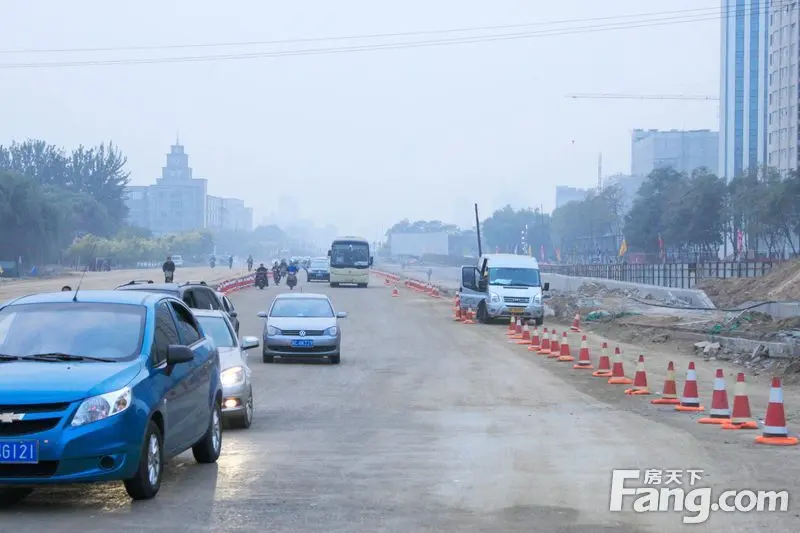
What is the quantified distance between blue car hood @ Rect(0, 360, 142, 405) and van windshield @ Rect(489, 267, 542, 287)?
3445 centimetres

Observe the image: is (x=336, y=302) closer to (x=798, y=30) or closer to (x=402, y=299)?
(x=402, y=299)

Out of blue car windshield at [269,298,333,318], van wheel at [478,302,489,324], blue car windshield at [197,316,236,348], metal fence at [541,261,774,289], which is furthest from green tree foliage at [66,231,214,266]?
A: blue car windshield at [197,316,236,348]

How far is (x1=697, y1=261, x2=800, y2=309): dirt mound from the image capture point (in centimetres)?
4884

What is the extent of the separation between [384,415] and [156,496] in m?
6.91

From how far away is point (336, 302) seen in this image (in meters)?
56.8

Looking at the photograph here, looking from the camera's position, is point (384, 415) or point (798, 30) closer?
point (384, 415)

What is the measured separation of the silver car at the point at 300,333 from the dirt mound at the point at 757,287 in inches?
1037

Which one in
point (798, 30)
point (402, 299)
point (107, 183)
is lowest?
point (402, 299)

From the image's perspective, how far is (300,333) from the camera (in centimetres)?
2542

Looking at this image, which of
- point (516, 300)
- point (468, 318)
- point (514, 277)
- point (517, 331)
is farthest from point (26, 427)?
point (468, 318)

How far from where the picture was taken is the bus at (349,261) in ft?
251

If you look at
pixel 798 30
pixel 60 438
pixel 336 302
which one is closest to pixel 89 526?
pixel 60 438

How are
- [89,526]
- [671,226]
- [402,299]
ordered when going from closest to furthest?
[89,526] → [402,299] → [671,226]

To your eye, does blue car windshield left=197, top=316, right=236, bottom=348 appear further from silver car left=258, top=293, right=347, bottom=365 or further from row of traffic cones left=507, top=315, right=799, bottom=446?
silver car left=258, top=293, right=347, bottom=365
